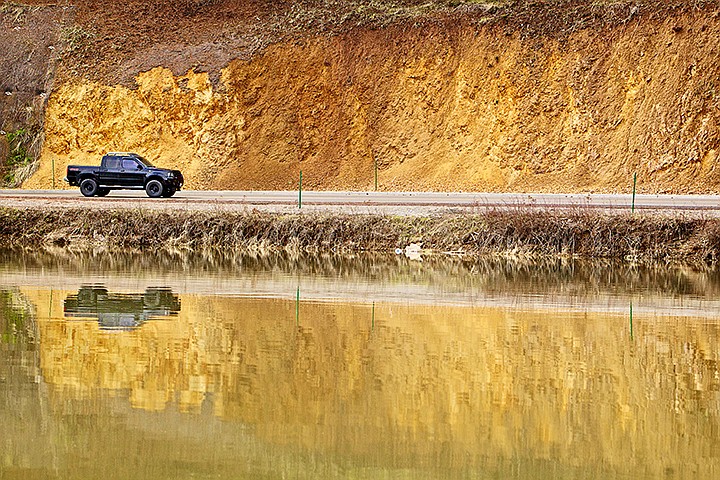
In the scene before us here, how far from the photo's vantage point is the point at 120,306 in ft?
70.0

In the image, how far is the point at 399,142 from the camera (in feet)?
186

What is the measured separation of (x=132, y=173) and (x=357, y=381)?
31.5 metres

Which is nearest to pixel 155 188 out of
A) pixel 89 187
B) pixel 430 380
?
pixel 89 187

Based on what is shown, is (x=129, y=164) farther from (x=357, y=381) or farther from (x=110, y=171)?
(x=357, y=381)

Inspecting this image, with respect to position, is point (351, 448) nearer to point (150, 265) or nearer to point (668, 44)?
point (150, 265)

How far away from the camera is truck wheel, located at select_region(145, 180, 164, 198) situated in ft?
146

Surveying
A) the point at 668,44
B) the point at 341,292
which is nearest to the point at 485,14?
the point at 668,44

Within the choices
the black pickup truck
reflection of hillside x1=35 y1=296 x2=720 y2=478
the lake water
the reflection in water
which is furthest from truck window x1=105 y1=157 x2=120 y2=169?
reflection of hillside x1=35 y1=296 x2=720 y2=478

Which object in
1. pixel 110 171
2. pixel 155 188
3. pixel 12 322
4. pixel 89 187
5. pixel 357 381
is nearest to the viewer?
pixel 357 381

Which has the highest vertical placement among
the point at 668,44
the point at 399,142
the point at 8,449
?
the point at 668,44

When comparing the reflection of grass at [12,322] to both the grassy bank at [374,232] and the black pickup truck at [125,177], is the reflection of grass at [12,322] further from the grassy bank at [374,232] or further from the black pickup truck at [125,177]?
the black pickup truck at [125,177]

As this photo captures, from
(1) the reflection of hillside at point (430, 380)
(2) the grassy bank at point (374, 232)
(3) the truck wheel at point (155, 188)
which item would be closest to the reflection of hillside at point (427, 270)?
(2) the grassy bank at point (374, 232)

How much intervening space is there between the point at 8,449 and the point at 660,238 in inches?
928

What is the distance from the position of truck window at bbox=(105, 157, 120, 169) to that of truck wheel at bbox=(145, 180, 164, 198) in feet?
5.01
